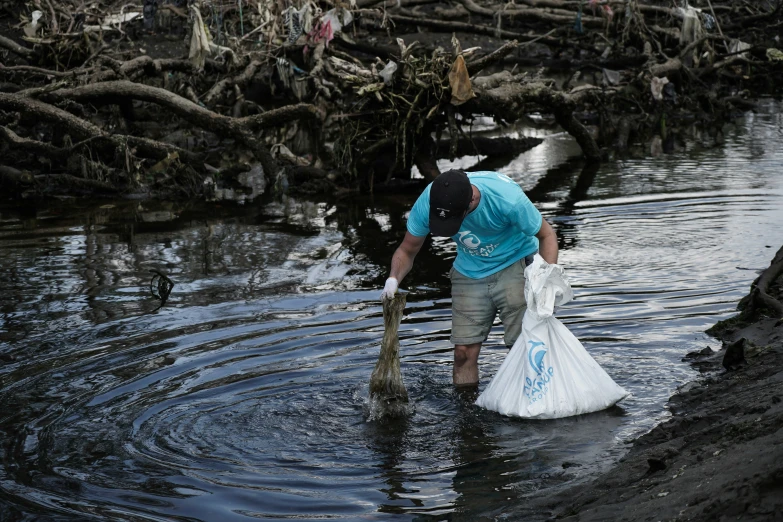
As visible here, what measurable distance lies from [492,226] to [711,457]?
1.97 metres

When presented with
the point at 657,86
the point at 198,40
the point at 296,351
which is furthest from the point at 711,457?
the point at 657,86

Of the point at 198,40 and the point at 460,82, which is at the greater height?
the point at 198,40

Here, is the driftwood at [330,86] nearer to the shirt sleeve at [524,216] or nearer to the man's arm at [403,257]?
the man's arm at [403,257]

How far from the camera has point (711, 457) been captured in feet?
13.1

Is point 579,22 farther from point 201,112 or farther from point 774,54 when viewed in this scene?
point 201,112

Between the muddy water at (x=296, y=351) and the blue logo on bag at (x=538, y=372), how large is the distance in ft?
0.69

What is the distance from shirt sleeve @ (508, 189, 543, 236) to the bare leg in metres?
0.98

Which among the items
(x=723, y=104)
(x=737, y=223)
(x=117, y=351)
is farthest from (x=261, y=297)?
(x=723, y=104)

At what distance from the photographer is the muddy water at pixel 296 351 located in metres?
4.88

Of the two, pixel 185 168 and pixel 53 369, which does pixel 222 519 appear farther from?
pixel 185 168

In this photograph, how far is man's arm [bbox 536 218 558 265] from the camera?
5.57m

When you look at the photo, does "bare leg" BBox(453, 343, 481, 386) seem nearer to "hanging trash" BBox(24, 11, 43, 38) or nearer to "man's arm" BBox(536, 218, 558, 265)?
"man's arm" BBox(536, 218, 558, 265)

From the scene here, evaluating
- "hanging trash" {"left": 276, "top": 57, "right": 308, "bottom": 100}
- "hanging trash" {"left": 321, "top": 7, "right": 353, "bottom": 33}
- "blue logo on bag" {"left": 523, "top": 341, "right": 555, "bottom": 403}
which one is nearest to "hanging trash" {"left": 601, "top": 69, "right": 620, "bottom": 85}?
"hanging trash" {"left": 321, "top": 7, "right": 353, "bottom": 33}

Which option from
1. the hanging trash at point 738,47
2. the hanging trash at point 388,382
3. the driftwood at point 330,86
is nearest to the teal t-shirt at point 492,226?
the hanging trash at point 388,382
